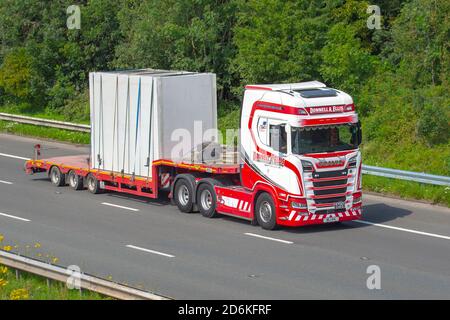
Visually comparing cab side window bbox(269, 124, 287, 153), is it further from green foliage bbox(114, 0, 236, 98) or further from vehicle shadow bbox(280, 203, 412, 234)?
green foliage bbox(114, 0, 236, 98)

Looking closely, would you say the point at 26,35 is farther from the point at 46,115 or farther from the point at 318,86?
the point at 318,86

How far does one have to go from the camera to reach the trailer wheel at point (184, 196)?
25.0 m

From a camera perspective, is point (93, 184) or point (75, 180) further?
point (75, 180)

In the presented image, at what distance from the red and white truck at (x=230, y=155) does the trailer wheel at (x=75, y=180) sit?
3cm

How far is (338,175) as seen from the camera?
2286cm

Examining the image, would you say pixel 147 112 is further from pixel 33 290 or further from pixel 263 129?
pixel 33 290

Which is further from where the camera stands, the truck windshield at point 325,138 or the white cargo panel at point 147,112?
the white cargo panel at point 147,112

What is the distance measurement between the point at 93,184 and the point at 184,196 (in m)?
3.63

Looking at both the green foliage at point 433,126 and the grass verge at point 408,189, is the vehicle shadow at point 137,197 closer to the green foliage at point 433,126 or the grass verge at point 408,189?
the grass verge at point 408,189

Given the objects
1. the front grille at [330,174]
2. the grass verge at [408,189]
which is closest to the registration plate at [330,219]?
the front grille at [330,174]

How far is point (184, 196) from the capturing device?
82.8 ft

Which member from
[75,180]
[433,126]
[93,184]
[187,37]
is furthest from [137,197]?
[187,37]
